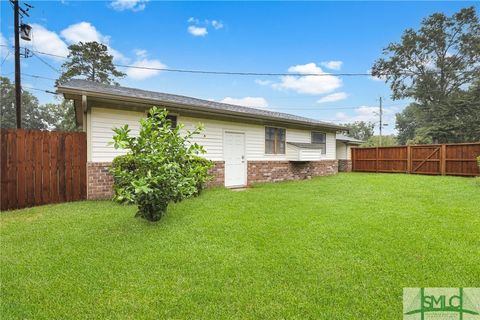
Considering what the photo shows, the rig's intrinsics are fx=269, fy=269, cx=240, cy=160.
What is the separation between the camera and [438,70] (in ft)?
81.8

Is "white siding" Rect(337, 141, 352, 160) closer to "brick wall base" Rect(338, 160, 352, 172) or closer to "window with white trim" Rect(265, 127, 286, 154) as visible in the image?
"brick wall base" Rect(338, 160, 352, 172)

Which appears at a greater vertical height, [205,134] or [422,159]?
[205,134]

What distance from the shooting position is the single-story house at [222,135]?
6.77m

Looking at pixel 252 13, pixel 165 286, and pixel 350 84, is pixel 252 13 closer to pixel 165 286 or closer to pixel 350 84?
pixel 165 286

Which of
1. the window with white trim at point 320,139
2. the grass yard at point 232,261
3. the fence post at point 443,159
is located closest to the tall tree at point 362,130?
the fence post at point 443,159

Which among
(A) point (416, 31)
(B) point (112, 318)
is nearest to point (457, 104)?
(A) point (416, 31)

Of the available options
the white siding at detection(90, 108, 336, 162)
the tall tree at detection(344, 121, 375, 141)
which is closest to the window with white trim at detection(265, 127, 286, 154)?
the white siding at detection(90, 108, 336, 162)

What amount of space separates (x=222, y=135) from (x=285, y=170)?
3.43m

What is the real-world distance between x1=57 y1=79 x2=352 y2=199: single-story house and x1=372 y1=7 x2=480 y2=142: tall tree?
16.4m

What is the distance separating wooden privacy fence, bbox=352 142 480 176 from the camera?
12.5m

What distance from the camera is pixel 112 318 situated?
7.02ft

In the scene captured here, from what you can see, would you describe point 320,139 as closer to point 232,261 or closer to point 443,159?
point 443,159

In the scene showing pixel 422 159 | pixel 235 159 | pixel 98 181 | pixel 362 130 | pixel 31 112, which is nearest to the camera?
pixel 98 181

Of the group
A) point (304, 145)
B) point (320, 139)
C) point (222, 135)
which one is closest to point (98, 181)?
point (222, 135)
